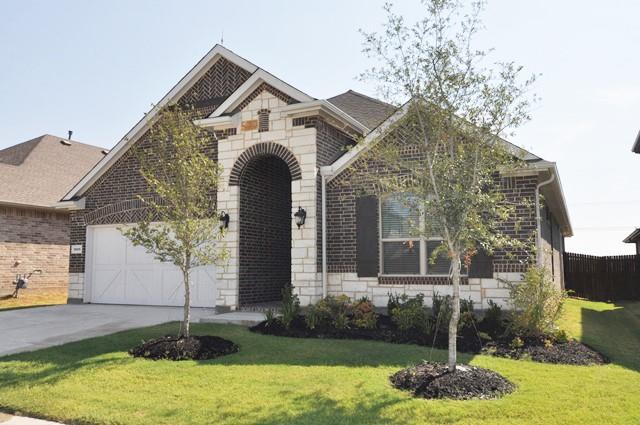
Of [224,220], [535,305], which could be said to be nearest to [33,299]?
[224,220]

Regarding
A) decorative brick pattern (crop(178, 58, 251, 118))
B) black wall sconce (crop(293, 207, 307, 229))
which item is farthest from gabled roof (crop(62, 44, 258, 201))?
black wall sconce (crop(293, 207, 307, 229))

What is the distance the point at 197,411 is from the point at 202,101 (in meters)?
11.3

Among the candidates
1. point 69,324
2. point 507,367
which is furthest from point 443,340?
point 69,324

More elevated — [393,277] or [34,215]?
[34,215]

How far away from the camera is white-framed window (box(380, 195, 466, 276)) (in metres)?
10.4

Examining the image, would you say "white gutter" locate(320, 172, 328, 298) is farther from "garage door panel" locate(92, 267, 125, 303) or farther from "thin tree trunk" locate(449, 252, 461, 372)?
"garage door panel" locate(92, 267, 125, 303)

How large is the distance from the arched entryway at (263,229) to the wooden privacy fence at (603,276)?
A: 1219cm

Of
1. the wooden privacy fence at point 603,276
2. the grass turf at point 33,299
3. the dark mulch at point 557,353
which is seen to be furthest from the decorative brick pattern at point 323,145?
the wooden privacy fence at point 603,276

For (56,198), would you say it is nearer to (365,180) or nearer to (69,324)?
(69,324)

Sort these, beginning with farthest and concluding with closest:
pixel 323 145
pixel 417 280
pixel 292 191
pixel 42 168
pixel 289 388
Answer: pixel 42 168
pixel 323 145
pixel 292 191
pixel 417 280
pixel 289 388

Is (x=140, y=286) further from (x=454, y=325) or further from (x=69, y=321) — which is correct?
(x=454, y=325)

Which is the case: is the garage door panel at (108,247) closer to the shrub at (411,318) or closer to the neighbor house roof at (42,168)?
the neighbor house roof at (42,168)

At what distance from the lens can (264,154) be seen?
468 inches

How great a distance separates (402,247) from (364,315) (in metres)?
1.98
